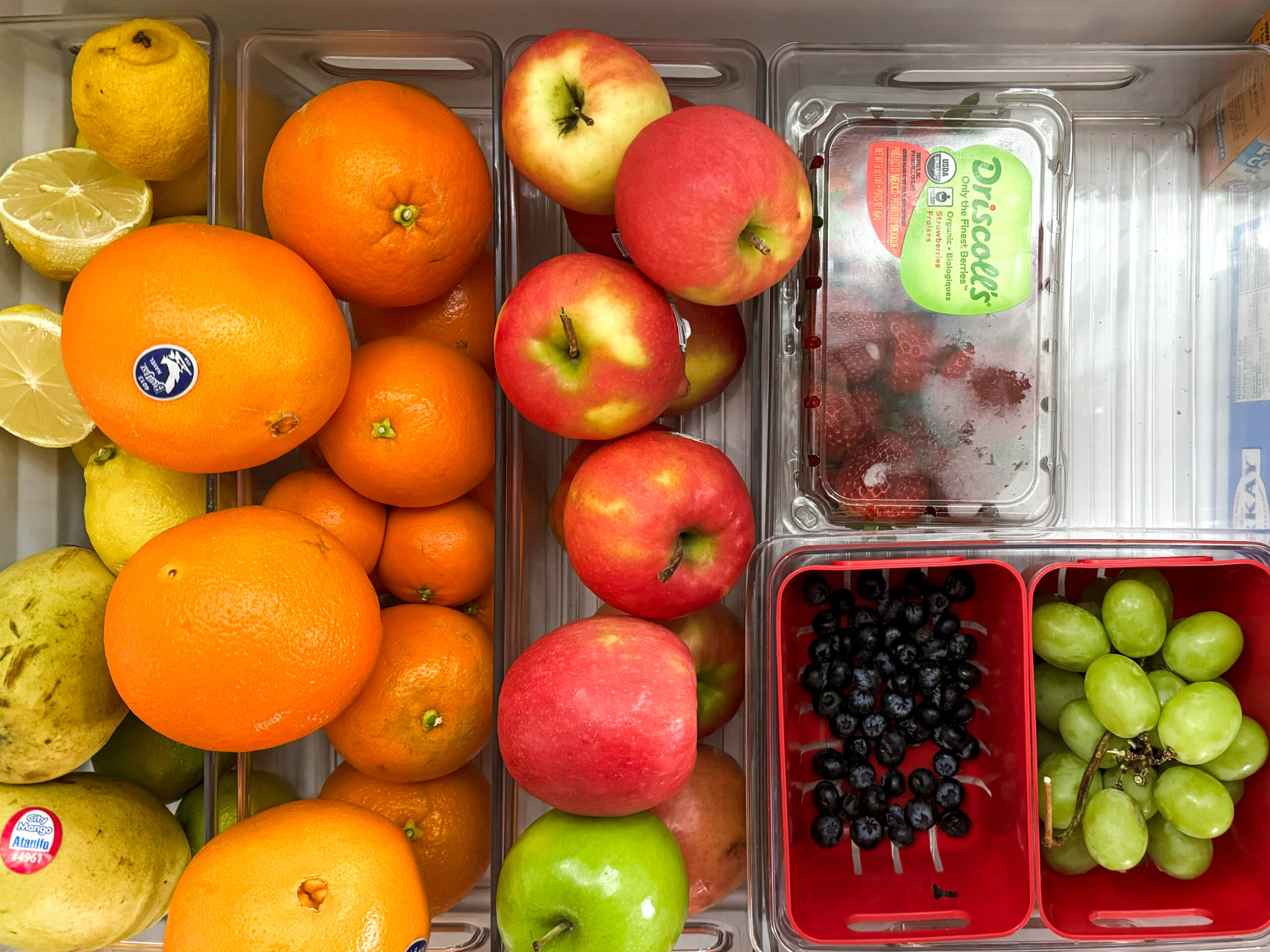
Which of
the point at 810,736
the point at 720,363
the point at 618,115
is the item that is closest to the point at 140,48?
the point at 618,115

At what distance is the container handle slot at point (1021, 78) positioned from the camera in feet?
3.01

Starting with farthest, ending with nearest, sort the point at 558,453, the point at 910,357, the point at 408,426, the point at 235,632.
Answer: the point at 558,453 → the point at 910,357 → the point at 408,426 → the point at 235,632

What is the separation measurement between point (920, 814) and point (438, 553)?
21.9 inches

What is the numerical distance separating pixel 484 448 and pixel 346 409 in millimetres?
136

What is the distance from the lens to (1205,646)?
2.72ft

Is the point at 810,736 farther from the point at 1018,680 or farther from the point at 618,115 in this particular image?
the point at 618,115

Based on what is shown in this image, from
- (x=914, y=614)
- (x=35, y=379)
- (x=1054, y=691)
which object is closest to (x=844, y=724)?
(x=914, y=614)

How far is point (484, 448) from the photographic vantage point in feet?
2.75

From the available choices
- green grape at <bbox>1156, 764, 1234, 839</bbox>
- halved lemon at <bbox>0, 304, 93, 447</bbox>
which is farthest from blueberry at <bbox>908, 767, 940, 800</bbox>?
halved lemon at <bbox>0, 304, 93, 447</bbox>

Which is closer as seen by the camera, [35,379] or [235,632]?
[235,632]

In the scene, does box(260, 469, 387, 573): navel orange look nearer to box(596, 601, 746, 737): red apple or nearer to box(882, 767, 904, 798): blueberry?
box(596, 601, 746, 737): red apple

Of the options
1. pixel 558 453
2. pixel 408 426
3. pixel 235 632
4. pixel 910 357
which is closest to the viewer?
pixel 235 632

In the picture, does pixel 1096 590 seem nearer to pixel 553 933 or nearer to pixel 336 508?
pixel 553 933

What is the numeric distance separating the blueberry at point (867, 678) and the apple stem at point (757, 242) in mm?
419
